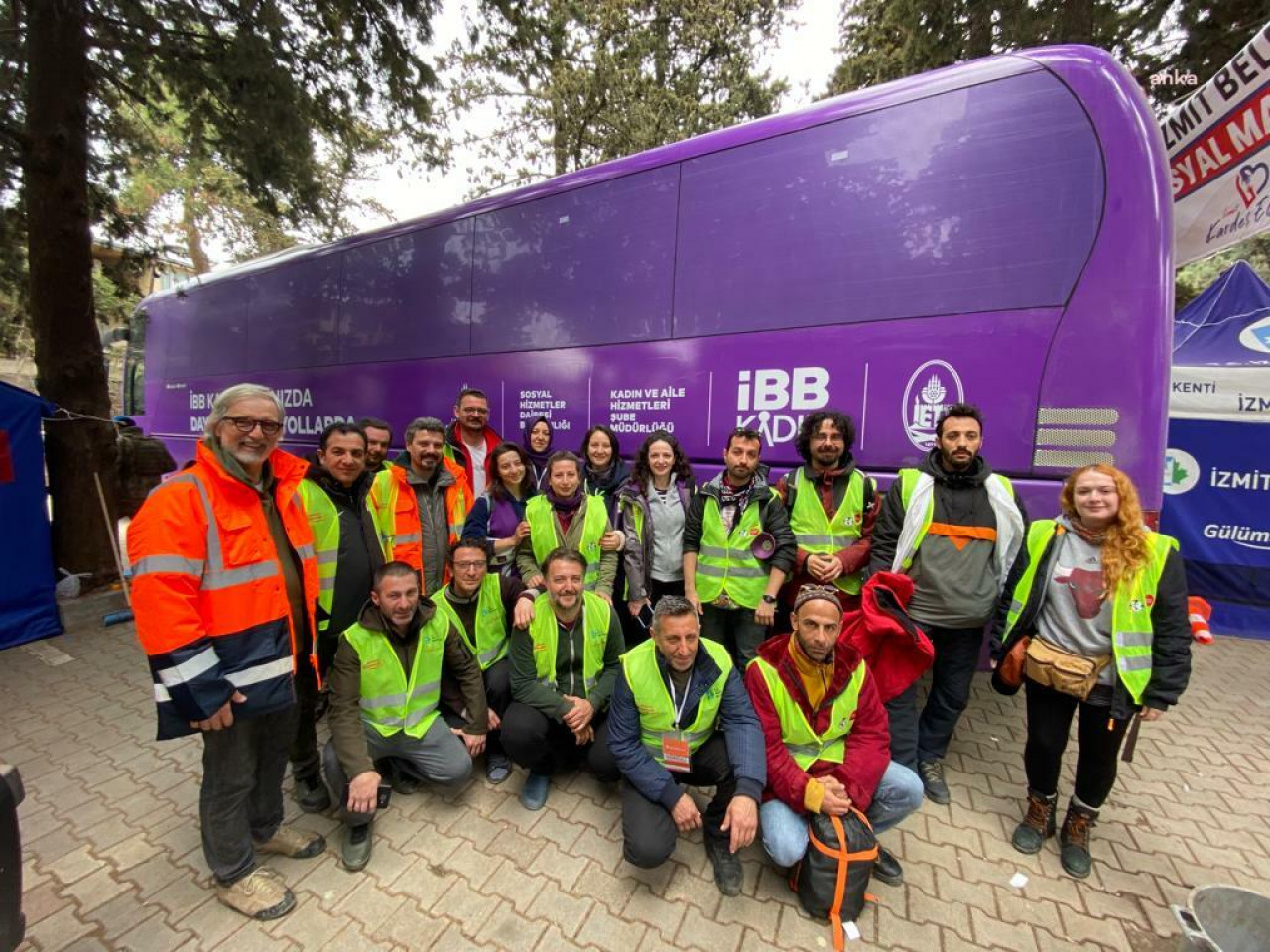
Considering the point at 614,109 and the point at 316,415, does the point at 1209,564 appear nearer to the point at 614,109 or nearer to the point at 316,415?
the point at 316,415

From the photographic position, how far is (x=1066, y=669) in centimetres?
215

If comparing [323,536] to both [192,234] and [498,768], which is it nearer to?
[498,768]

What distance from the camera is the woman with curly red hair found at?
6.77ft

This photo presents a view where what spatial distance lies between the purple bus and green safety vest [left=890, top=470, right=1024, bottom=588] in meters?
0.33

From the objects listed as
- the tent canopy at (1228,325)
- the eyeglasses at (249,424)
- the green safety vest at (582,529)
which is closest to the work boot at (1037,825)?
the green safety vest at (582,529)

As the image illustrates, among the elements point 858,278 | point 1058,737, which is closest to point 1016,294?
point 858,278

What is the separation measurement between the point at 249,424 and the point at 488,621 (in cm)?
148

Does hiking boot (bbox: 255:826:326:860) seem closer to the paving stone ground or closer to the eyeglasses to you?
the paving stone ground

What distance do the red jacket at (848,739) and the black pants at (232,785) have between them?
188 centimetres

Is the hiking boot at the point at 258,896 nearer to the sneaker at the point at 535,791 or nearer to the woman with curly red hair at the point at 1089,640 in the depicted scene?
the sneaker at the point at 535,791

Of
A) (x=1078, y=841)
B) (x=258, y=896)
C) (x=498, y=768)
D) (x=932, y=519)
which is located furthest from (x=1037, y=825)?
(x=258, y=896)

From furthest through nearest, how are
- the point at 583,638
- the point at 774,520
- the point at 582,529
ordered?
the point at 582,529
the point at 774,520
the point at 583,638

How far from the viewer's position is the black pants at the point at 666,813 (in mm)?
2098

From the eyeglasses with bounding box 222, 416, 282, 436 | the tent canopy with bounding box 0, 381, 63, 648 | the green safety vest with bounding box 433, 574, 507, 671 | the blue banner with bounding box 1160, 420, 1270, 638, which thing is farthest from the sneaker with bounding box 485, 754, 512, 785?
the blue banner with bounding box 1160, 420, 1270, 638
